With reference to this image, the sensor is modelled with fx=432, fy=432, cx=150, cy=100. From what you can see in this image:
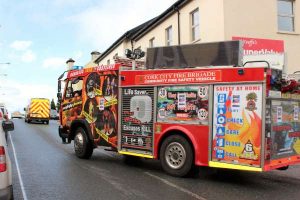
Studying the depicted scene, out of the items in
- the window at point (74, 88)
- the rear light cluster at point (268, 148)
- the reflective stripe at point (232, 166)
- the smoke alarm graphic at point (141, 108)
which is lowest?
the reflective stripe at point (232, 166)

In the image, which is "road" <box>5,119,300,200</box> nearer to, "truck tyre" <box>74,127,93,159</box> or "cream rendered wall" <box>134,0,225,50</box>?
"truck tyre" <box>74,127,93,159</box>

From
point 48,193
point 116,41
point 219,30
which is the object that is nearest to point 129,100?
point 48,193

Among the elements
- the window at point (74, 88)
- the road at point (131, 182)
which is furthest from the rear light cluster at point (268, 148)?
the window at point (74, 88)

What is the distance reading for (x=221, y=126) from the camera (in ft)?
29.1

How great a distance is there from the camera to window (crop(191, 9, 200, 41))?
22.4m

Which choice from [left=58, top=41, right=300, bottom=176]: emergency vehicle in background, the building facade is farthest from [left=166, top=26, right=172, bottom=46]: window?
[left=58, top=41, right=300, bottom=176]: emergency vehicle in background

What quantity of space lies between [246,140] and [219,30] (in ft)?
38.3

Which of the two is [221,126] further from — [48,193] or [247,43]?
[247,43]

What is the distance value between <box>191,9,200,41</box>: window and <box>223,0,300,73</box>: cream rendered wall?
3.22 meters

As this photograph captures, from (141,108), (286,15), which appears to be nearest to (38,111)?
(286,15)

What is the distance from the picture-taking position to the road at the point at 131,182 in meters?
7.72

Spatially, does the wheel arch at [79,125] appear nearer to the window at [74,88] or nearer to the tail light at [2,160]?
the window at [74,88]

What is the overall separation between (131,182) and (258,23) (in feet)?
43.5

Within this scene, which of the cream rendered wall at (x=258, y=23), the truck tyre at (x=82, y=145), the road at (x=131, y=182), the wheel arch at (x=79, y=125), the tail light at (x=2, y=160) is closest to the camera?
the tail light at (x=2, y=160)
